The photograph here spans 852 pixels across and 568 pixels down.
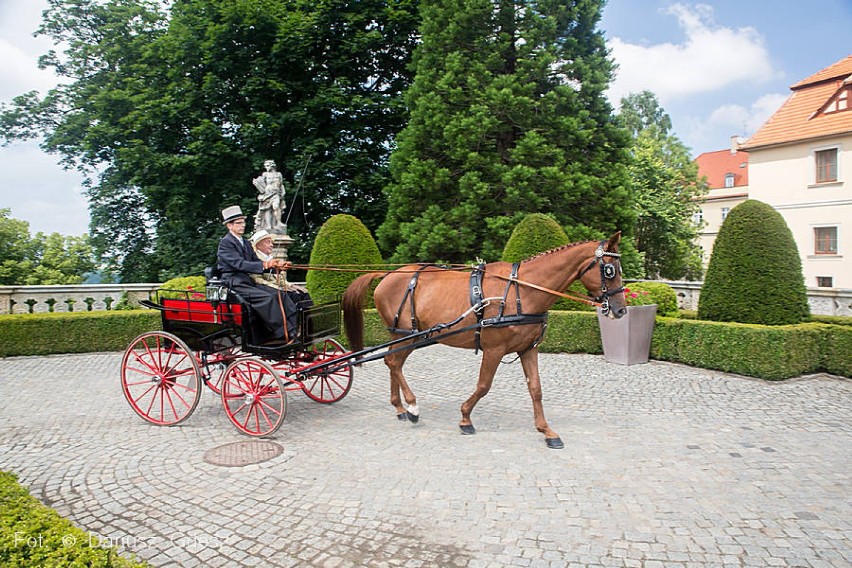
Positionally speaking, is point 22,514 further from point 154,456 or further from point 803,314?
point 803,314

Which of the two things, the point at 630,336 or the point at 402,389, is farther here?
the point at 630,336

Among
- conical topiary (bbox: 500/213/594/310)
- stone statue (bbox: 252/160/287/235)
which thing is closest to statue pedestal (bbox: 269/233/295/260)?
stone statue (bbox: 252/160/287/235)

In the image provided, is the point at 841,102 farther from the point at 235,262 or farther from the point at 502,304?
the point at 235,262

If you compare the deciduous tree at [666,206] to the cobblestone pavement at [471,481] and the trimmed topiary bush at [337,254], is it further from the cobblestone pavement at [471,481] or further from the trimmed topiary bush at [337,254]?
the cobblestone pavement at [471,481]

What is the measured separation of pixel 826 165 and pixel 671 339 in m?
23.2

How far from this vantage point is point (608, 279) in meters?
5.75

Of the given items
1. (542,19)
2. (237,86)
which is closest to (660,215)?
(542,19)

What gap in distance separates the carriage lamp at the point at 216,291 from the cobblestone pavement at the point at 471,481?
1.58 metres

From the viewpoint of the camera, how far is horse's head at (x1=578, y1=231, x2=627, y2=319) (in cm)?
571

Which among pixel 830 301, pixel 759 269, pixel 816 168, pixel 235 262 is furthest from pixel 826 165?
pixel 235 262

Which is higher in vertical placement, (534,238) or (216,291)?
(534,238)

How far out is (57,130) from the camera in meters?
20.4

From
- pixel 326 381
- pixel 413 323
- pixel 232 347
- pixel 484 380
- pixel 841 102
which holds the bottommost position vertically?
pixel 326 381

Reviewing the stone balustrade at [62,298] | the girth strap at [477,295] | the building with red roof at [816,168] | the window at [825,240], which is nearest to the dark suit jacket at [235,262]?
the girth strap at [477,295]
